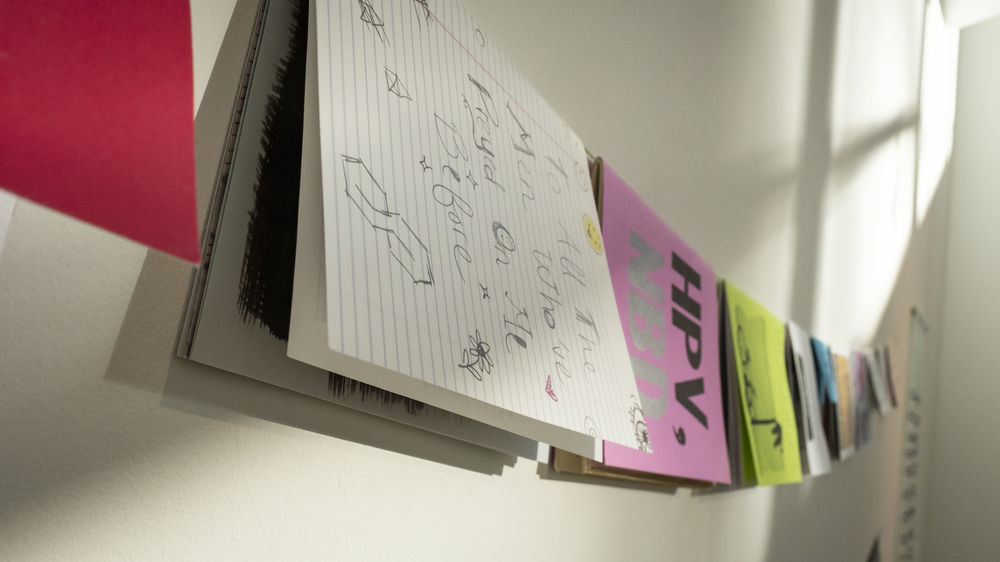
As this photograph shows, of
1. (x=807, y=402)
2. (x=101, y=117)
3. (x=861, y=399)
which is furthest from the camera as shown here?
(x=861, y=399)

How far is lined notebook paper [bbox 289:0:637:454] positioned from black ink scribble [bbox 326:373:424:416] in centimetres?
3

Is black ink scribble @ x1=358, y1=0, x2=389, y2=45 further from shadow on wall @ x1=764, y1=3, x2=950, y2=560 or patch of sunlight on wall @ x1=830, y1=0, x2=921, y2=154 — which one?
patch of sunlight on wall @ x1=830, y1=0, x2=921, y2=154

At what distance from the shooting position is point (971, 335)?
2.69 m

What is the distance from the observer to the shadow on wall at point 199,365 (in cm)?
23

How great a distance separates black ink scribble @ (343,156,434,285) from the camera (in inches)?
9.6

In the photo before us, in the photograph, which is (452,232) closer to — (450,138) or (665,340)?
(450,138)

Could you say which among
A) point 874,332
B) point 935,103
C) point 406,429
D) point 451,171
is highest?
point 935,103

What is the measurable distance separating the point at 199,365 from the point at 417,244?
87 millimetres

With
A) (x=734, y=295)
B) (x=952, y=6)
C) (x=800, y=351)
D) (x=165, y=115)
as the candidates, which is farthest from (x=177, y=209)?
(x=952, y=6)

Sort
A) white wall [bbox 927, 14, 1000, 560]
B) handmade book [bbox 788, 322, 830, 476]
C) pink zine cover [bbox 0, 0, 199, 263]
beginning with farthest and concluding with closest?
white wall [bbox 927, 14, 1000, 560], handmade book [bbox 788, 322, 830, 476], pink zine cover [bbox 0, 0, 199, 263]

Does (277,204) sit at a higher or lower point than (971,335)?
lower

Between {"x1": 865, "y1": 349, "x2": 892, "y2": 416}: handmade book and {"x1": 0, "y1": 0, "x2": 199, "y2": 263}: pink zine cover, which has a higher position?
{"x1": 865, "y1": 349, "x2": 892, "y2": 416}: handmade book

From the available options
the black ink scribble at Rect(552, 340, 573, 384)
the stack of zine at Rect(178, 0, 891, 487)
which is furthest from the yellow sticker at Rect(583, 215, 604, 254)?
the black ink scribble at Rect(552, 340, 573, 384)

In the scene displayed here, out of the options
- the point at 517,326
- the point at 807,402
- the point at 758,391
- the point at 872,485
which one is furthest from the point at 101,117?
the point at 872,485
